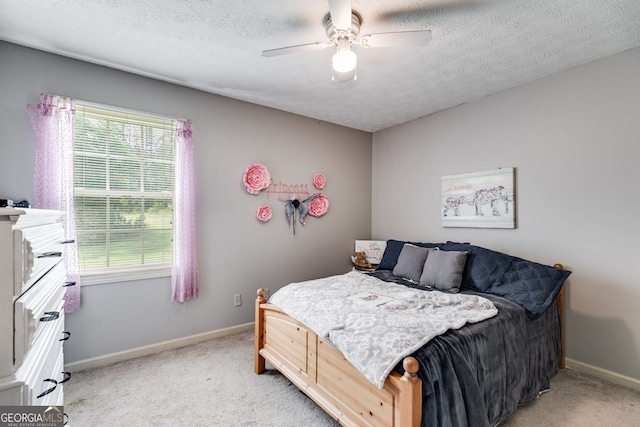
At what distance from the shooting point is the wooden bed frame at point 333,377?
4.33 feet

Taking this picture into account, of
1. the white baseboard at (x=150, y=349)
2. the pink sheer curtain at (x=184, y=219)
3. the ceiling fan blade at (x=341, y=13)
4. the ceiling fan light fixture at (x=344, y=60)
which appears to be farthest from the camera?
the pink sheer curtain at (x=184, y=219)

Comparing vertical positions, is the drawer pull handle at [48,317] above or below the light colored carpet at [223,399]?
above

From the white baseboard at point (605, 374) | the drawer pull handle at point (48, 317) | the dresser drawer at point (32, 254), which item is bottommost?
the white baseboard at point (605, 374)

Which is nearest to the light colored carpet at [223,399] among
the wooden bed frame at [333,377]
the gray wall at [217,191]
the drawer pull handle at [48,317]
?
the wooden bed frame at [333,377]

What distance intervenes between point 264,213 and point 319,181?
2.82 feet

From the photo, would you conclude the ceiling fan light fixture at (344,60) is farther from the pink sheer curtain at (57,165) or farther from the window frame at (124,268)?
the pink sheer curtain at (57,165)

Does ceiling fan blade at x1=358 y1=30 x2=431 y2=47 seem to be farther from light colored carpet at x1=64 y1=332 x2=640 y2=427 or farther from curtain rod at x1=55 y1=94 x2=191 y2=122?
light colored carpet at x1=64 y1=332 x2=640 y2=427

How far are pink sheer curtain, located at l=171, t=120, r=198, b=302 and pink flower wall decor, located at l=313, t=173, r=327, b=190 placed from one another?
1.48m

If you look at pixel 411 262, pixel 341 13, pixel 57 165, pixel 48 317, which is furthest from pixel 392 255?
pixel 57 165

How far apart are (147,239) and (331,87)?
226cm

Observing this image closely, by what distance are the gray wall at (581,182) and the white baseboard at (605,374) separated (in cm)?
3

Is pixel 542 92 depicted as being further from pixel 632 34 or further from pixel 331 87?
pixel 331 87

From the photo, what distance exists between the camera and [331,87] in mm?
2893

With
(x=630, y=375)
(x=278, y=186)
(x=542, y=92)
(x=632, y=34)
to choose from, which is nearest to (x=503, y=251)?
(x=630, y=375)
